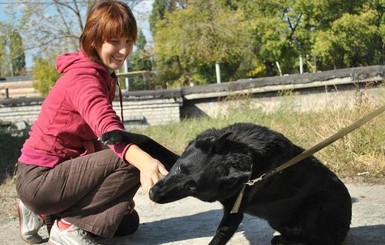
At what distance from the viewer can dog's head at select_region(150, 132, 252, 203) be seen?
2.31m

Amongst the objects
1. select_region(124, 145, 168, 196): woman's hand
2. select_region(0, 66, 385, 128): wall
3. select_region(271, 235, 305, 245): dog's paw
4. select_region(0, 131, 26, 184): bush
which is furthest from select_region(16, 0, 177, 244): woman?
select_region(0, 66, 385, 128): wall

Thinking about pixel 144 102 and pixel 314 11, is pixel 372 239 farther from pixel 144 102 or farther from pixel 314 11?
pixel 314 11

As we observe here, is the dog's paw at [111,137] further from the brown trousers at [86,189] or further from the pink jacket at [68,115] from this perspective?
the brown trousers at [86,189]

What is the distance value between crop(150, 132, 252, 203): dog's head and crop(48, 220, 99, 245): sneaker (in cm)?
88

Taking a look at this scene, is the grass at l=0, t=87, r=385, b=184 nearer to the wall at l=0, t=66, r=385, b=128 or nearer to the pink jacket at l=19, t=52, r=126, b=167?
the wall at l=0, t=66, r=385, b=128

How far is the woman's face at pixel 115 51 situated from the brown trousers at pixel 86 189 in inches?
19.3

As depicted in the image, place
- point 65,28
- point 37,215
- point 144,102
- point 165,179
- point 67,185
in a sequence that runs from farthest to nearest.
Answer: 1. point 65,28
2. point 144,102
3. point 37,215
4. point 67,185
5. point 165,179

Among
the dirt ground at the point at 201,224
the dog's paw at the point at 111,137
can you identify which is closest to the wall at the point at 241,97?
the dirt ground at the point at 201,224

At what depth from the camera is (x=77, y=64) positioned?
2801mm

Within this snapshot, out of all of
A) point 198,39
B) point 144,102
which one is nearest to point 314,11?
point 198,39

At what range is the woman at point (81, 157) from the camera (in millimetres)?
2723

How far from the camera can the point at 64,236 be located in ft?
9.61

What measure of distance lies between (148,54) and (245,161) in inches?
1126

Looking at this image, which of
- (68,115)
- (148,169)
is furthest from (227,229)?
(68,115)
